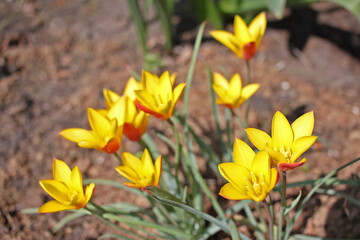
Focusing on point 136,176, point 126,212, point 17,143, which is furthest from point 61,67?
point 136,176

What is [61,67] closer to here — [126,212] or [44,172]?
[44,172]

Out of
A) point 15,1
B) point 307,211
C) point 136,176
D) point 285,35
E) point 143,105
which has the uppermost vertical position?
point 15,1

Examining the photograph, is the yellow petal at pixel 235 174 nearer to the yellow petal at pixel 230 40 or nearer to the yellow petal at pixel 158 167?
the yellow petal at pixel 158 167

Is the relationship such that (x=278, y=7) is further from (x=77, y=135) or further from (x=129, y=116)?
(x=77, y=135)

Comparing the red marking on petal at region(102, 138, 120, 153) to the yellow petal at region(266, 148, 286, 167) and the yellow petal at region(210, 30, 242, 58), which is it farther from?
the yellow petal at region(210, 30, 242, 58)

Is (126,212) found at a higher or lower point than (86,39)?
lower

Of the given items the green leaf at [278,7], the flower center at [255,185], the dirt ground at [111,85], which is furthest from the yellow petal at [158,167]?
the green leaf at [278,7]

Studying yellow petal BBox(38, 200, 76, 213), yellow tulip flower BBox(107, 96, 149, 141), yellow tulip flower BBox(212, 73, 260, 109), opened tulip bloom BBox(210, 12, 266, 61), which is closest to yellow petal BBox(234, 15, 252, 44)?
opened tulip bloom BBox(210, 12, 266, 61)
